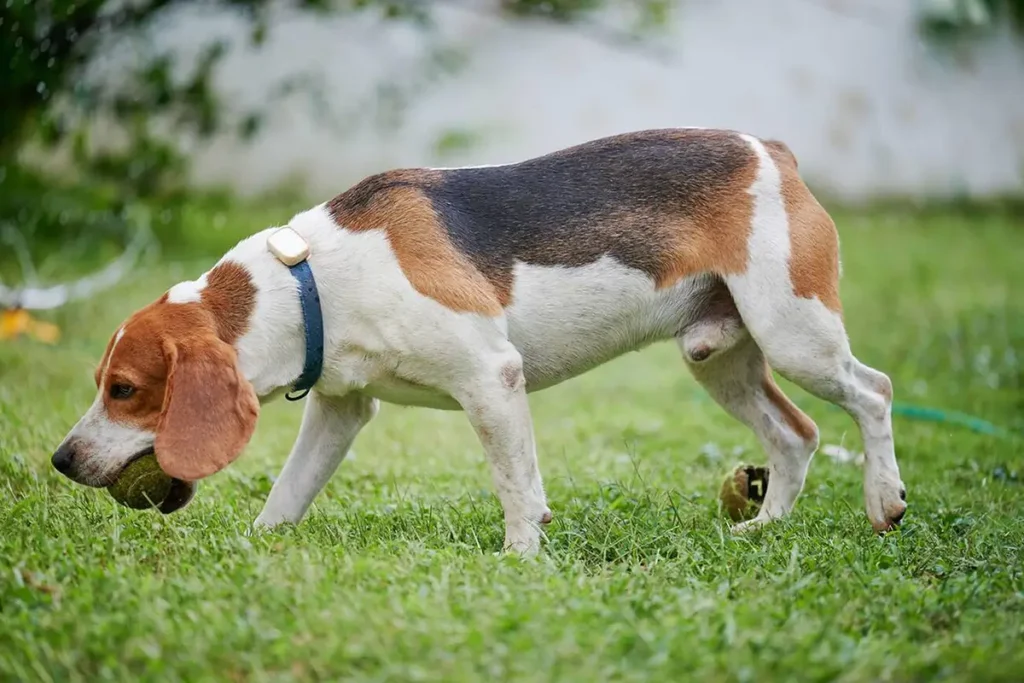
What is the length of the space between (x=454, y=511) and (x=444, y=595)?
1.13 meters

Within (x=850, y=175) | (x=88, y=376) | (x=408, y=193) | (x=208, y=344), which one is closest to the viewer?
(x=208, y=344)

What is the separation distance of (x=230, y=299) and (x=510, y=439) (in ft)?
3.41

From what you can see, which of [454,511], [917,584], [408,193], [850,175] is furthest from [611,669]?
[850,175]

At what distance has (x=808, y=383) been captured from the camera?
462 cm

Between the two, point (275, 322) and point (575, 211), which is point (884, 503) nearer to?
point (575, 211)

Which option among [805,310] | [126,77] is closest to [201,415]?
[805,310]

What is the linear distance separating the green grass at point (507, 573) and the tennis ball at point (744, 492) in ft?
0.44

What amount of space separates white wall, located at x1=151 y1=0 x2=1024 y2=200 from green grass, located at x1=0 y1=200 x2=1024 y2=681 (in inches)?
318

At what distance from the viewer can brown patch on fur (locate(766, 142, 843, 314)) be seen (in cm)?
452

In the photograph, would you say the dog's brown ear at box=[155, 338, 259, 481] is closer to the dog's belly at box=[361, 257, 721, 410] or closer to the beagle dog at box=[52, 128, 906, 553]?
the beagle dog at box=[52, 128, 906, 553]

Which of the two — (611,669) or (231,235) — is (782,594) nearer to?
(611,669)

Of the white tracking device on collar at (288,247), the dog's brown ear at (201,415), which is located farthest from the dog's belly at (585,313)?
Answer: the dog's brown ear at (201,415)

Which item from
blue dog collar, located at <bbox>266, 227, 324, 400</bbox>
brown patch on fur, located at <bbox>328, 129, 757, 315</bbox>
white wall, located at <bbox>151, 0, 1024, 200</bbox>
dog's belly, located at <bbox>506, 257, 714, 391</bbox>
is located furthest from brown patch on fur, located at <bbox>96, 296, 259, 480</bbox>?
white wall, located at <bbox>151, 0, 1024, 200</bbox>

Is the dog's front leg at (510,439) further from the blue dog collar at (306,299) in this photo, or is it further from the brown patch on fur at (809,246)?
the brown patch on fur at (809,246)
